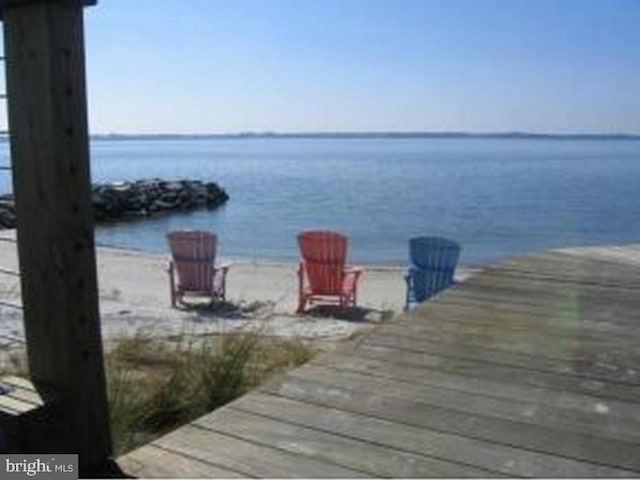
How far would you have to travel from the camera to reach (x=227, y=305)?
11.8 m

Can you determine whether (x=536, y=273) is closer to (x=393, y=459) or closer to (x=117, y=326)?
(x=393, y=459)

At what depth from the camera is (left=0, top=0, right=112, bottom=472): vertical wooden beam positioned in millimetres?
2371

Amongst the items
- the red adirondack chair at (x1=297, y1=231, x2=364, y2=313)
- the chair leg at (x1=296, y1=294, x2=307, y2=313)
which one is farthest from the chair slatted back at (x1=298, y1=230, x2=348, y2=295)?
the chair leg at (x1=296, y1=294, x2=307, y2=313)

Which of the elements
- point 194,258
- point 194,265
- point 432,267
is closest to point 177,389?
point 432,267

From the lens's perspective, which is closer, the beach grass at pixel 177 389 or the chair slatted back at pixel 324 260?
the beach grass at pixel 177 389

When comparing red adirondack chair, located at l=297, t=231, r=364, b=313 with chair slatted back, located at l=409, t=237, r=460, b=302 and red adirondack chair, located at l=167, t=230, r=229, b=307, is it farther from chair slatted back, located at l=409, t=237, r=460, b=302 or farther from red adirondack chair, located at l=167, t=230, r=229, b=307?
chair slatted back, located at l=409, t=237, r=460, b=302

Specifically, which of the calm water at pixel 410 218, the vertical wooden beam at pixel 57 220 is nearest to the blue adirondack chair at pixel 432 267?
the vertical wooden beam at pixel 57 220

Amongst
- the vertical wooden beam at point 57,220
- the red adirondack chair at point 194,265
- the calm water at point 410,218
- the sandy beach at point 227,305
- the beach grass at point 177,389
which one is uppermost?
the vertical wooden beam at point 57,220

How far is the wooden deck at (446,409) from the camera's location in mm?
2648

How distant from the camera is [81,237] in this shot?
2.48 m

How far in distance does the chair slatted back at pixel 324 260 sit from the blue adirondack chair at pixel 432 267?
61.7 inches

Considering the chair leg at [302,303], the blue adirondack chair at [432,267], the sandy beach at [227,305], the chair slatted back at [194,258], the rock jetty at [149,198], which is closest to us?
the sandy beach at [227,305]

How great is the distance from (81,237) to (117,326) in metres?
6.56

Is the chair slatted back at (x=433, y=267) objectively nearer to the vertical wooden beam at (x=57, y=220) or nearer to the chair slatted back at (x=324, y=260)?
the chair slatted back at (x=324, y=260)
